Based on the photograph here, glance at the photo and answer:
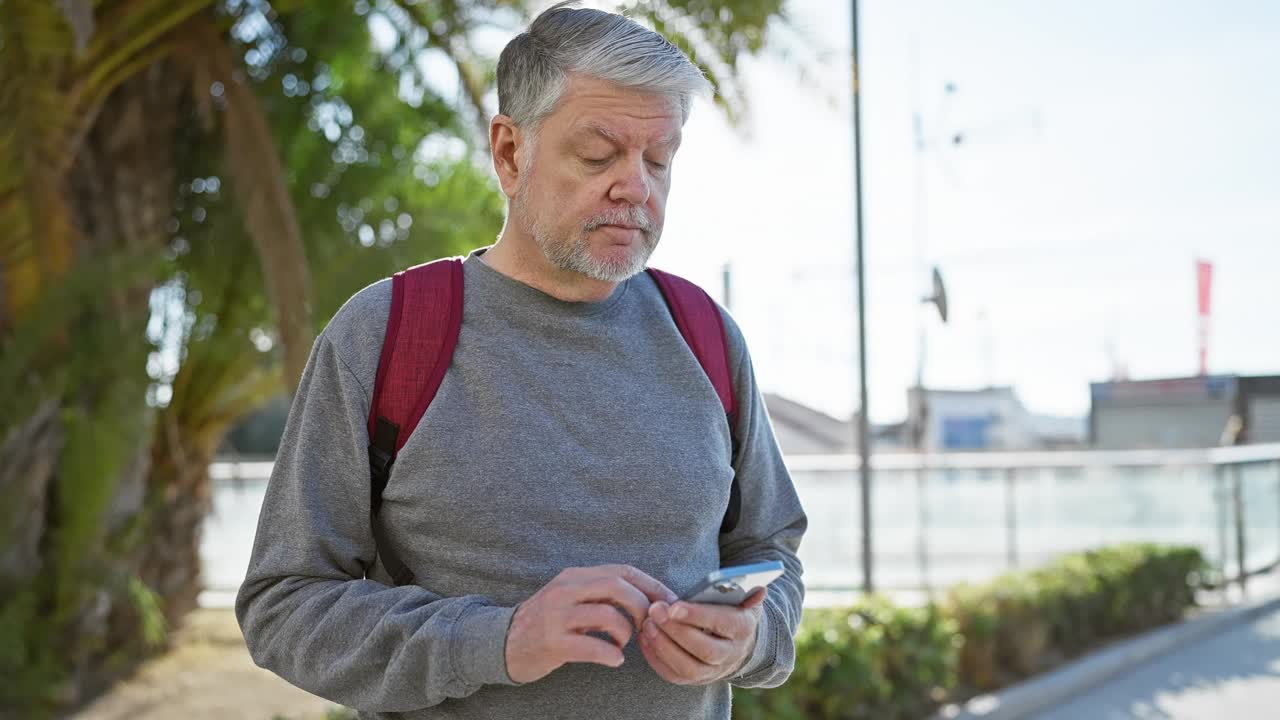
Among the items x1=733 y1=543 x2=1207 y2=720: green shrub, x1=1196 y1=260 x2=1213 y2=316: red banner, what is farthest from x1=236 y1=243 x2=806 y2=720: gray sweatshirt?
x1=1196 y1=260 x2=1213 y2=316: red banner

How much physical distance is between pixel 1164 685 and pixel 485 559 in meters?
6.65

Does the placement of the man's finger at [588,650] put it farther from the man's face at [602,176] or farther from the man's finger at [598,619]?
the man's face at [602,176]

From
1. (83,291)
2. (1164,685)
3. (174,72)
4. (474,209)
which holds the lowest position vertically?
(1164,685)

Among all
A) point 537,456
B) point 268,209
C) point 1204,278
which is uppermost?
point 268,209

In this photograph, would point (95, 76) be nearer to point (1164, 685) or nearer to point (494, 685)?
point (494, 685)

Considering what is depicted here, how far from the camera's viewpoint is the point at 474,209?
353 inches

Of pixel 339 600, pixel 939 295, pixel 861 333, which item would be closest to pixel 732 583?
pixel 339 600

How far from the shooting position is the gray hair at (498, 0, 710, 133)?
5.74ft

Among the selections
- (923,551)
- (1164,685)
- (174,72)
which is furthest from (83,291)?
(923,551)

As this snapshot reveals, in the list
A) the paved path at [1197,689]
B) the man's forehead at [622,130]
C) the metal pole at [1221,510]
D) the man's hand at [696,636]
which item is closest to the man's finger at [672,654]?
the man's hand at [696,636]

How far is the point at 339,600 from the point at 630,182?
2.27 ft

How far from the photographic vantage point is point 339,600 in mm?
1631

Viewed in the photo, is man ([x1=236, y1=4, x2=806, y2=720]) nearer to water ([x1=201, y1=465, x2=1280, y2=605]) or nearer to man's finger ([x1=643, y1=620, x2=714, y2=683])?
man's finger ([x1=643, y1=620, x2=714, y2=683])

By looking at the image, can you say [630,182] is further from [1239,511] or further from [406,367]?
[1239,511]
